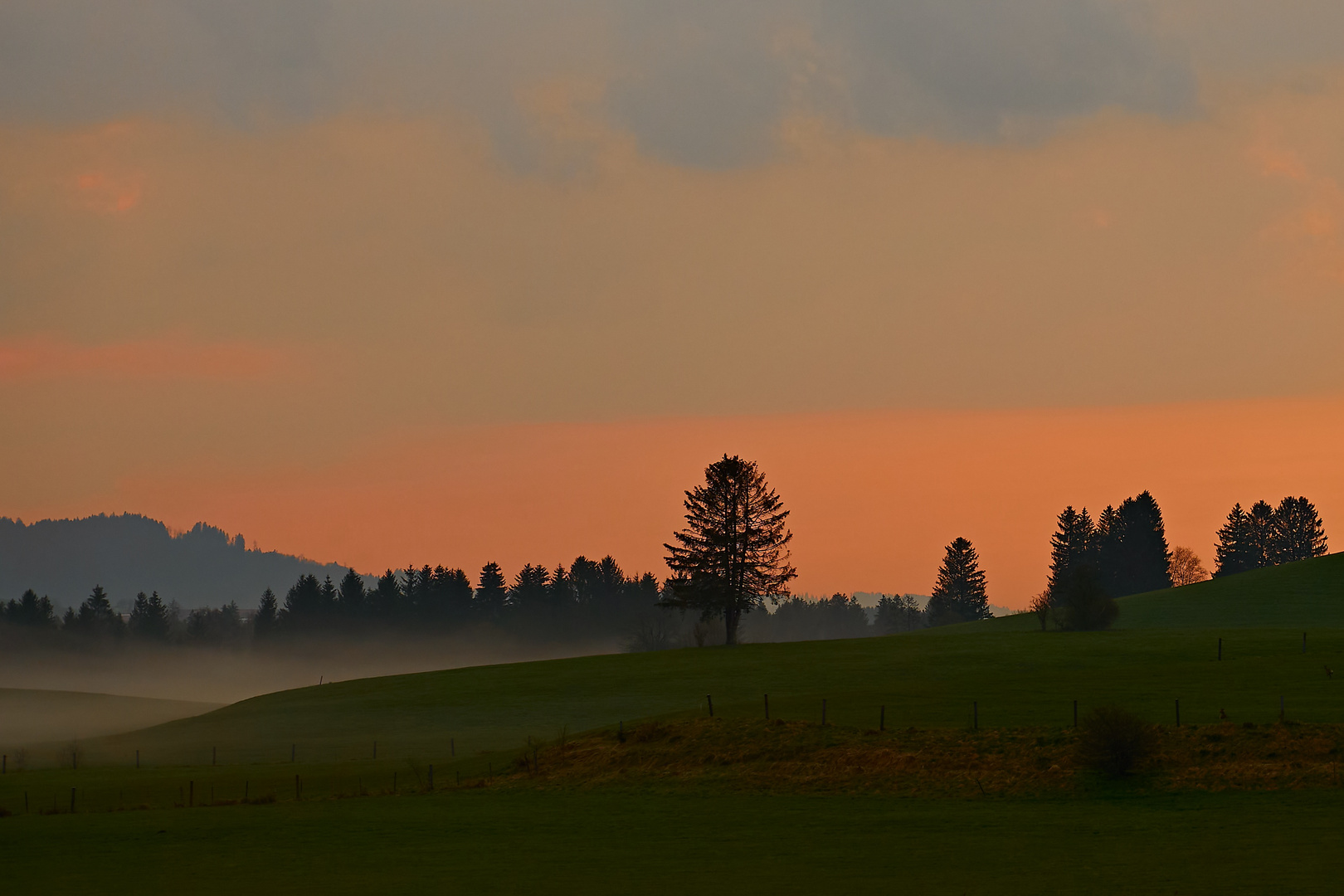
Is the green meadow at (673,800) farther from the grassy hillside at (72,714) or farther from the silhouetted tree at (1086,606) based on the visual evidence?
the grassy hillside at (72,714)

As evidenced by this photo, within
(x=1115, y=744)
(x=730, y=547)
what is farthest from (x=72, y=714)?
(x=1115, y=744)

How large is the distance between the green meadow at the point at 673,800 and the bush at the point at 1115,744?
5.00 ft

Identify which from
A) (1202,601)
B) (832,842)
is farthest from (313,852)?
(1202,601)

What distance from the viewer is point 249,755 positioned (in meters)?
84.0

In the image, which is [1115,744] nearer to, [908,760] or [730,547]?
[908,760]

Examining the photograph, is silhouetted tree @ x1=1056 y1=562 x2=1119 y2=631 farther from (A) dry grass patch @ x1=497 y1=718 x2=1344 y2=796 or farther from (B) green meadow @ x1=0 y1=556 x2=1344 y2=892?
(A) dry grass patch @ x1=497 y1=718 x2=1344 y2=796

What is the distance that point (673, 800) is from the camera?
52438mm

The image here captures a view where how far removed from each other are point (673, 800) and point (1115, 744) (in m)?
17.4

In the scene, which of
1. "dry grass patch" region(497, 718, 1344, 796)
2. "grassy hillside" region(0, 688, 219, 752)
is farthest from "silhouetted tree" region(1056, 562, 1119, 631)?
"grassy hillside" region(0, 688, 219, 752)

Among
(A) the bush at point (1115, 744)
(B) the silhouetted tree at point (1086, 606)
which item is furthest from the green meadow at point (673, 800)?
(B) the silhouetted tree at point (1086, 606)

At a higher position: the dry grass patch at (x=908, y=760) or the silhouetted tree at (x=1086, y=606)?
the silhouetted tree at (x=1086, y=606)

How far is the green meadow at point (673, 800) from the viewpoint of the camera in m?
37.0

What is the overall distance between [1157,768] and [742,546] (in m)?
70.7

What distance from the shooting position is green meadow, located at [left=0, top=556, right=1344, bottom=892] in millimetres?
36969
